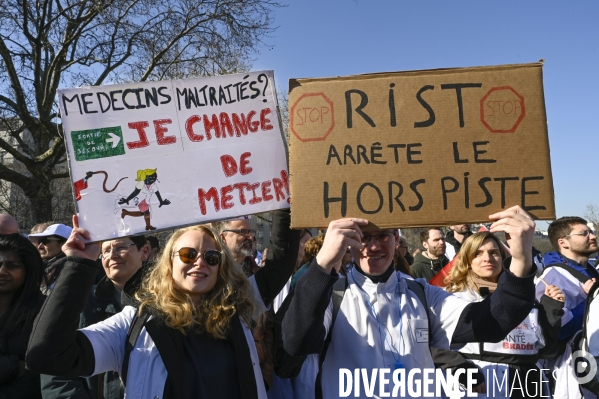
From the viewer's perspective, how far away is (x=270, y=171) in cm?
295

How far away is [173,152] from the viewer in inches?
114

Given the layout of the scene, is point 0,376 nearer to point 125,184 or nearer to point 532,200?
point 125,184

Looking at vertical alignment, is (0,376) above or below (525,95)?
below

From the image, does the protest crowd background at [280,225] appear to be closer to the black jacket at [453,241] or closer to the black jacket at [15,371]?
the black jacket at [15,371]

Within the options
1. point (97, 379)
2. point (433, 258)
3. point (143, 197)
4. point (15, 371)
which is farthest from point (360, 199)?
point (433, 258)

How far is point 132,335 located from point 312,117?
1342 millimetres

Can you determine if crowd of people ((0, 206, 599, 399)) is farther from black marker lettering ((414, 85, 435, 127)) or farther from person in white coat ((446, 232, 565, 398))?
person in white coat ((446, 232, 565, 398))

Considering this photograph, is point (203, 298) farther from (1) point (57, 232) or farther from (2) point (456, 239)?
(2) point (456, 239)

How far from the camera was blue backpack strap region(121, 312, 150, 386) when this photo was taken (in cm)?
229

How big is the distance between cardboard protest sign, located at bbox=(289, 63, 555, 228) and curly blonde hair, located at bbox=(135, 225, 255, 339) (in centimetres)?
48

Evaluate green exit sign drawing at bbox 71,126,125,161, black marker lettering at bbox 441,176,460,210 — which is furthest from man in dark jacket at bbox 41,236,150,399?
black marker lettering at bbox 441,176,460,210

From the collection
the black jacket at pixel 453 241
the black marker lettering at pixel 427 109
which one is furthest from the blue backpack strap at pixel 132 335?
the black jacket at pixel 453 241

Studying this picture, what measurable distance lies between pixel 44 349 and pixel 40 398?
1.34 metres

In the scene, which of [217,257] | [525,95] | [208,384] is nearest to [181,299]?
[217,257]
